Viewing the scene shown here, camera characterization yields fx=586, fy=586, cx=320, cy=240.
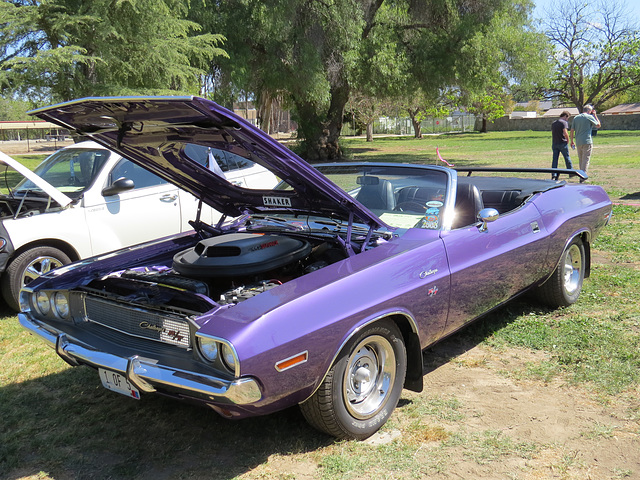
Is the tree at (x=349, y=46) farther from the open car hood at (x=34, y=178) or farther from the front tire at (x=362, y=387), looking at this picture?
the front tire at (x=362, y=387)

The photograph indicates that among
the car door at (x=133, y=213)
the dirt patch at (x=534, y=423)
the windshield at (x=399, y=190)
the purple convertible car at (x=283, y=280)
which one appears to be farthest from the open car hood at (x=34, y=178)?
the dirt patch at (x=534, y=423)

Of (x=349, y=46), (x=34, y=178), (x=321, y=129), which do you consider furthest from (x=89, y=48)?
(x=321, y=129)

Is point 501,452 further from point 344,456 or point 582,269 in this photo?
point 582,269

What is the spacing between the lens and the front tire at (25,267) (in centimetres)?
564

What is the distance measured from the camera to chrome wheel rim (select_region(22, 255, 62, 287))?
227 inches

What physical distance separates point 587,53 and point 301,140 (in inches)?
1483

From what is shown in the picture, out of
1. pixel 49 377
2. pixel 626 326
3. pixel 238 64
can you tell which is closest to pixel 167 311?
pixel 49 377

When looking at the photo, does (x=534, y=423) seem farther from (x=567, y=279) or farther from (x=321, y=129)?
(x=321, y=129)

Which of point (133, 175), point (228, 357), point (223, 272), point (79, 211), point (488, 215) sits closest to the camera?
point (228, 357)

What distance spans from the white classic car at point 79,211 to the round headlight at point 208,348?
2720 millimetres

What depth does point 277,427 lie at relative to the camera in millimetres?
3578

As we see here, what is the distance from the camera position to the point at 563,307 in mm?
5469

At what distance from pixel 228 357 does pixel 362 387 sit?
3.25 feet

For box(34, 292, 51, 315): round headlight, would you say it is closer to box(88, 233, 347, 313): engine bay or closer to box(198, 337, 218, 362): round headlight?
box(88, 233, 347, 313): engine bay
